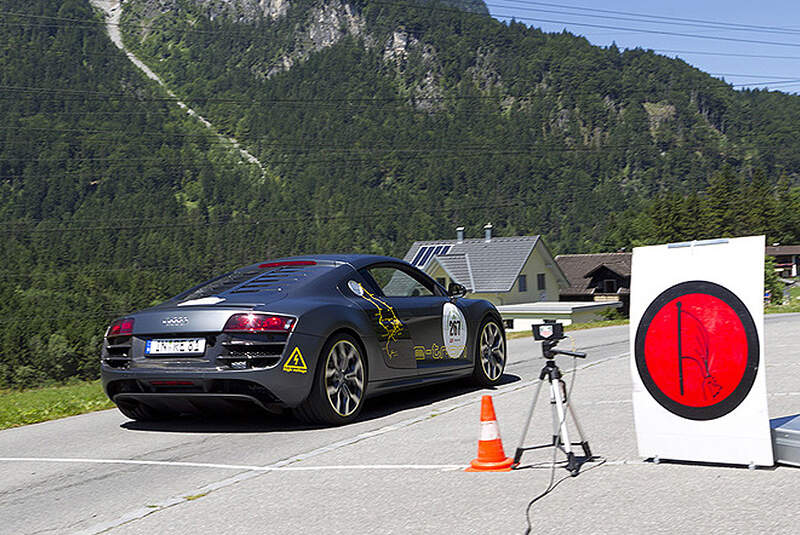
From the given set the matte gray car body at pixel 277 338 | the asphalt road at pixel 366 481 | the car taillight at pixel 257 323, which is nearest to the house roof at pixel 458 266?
the matte gray car body at pixel 277 338

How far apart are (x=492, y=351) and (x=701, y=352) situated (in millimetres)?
4815

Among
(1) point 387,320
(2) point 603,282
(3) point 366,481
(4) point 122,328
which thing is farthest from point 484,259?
(3) point 366,481

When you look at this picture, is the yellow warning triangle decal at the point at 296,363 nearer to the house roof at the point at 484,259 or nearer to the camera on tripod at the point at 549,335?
the camera on tripod at the point at 549,335

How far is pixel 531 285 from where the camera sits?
81438 millimetres

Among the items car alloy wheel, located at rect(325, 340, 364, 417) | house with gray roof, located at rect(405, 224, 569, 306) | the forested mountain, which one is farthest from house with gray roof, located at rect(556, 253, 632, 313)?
car alloy wheel, located at rect(325, 340, 364, 417)

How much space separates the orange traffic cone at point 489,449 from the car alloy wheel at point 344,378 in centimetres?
216

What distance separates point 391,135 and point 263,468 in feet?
540

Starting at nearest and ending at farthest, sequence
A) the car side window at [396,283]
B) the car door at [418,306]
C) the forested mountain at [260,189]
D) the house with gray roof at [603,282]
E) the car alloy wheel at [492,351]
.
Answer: the car door at [418,306] → the car side window at [396,283] → the car alloy wheel at [492,351] → the forested mountain at [260,189] → the house with gray roof at [603,282]

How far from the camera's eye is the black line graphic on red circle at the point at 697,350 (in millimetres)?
5430

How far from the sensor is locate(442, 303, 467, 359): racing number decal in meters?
9.51

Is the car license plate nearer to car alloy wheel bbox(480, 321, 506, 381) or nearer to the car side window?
the car side window

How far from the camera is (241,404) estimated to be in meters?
7.73

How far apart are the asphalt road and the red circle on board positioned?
18.8 inches

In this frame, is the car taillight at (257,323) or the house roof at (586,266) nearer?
the car taillight at (257,323)
